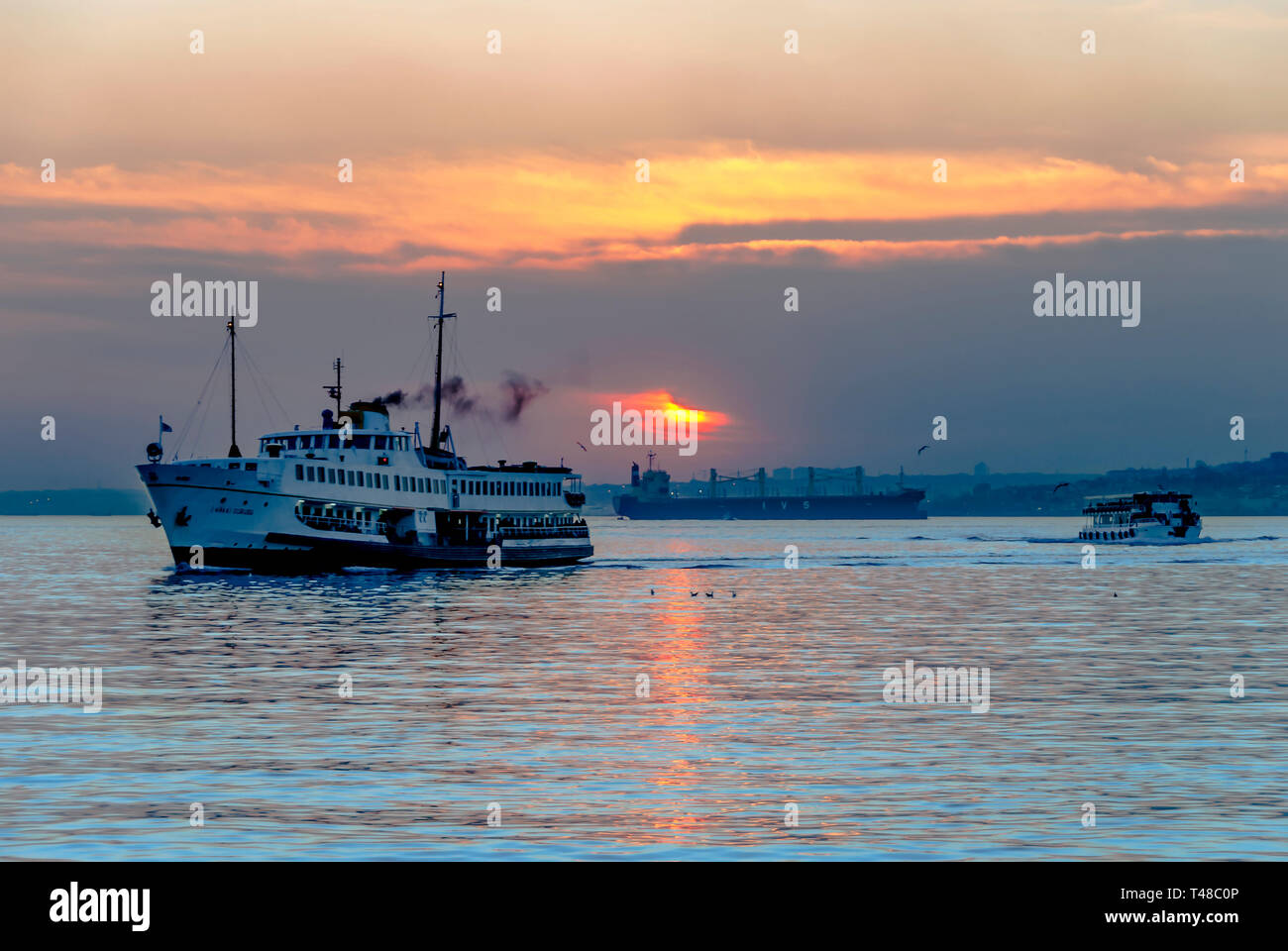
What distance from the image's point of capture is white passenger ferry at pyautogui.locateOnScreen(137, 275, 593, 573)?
85125 millimetres

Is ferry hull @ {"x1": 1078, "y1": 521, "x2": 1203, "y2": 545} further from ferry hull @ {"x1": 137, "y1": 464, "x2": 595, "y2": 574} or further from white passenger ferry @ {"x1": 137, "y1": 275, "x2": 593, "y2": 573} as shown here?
ferry hull @ {"x1": 137, "y1": 464, "x2": 595, "y2": 574}

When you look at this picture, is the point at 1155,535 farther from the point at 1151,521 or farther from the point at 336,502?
the point at 336,502

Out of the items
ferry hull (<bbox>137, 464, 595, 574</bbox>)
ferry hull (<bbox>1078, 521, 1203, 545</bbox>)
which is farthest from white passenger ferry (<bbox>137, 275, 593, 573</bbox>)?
ferry hull (<bbox>1078, 521, 1203, 545</bbox>)

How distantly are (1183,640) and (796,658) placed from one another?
17076 millimetres

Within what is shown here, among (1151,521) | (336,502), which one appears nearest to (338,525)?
(336,502)

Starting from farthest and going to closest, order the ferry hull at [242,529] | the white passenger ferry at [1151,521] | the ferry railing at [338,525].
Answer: the white passenger ferry at [1151,521], the ferry railing at [338,525], the ferry hull at [242,529]

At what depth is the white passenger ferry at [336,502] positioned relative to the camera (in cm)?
8512

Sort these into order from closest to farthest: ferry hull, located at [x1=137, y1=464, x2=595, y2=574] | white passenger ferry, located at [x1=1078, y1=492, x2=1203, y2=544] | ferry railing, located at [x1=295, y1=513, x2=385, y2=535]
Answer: ferry hull, located at [x1=137, y1=464, x2=595, y2=574], ferry railing, located at [x1=295, y1=513, x2=385, y2=535], white passenger ferry, located at [x1=1078, y1=492, x2=1203, y2=544]

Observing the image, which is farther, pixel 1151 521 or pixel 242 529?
pixel 1151 521

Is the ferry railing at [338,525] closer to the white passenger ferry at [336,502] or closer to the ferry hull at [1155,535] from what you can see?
the white passenger ferry at [336,502]

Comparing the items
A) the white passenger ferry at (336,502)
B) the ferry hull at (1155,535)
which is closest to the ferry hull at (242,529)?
the white passenger ferry at (336,502)

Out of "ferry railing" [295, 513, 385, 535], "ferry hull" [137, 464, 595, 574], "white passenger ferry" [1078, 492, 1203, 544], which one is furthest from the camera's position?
"white passenger ferry" [1078, 492, 1203, 544]

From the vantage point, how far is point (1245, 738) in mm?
26484

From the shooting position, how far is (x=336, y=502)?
3447 inches
